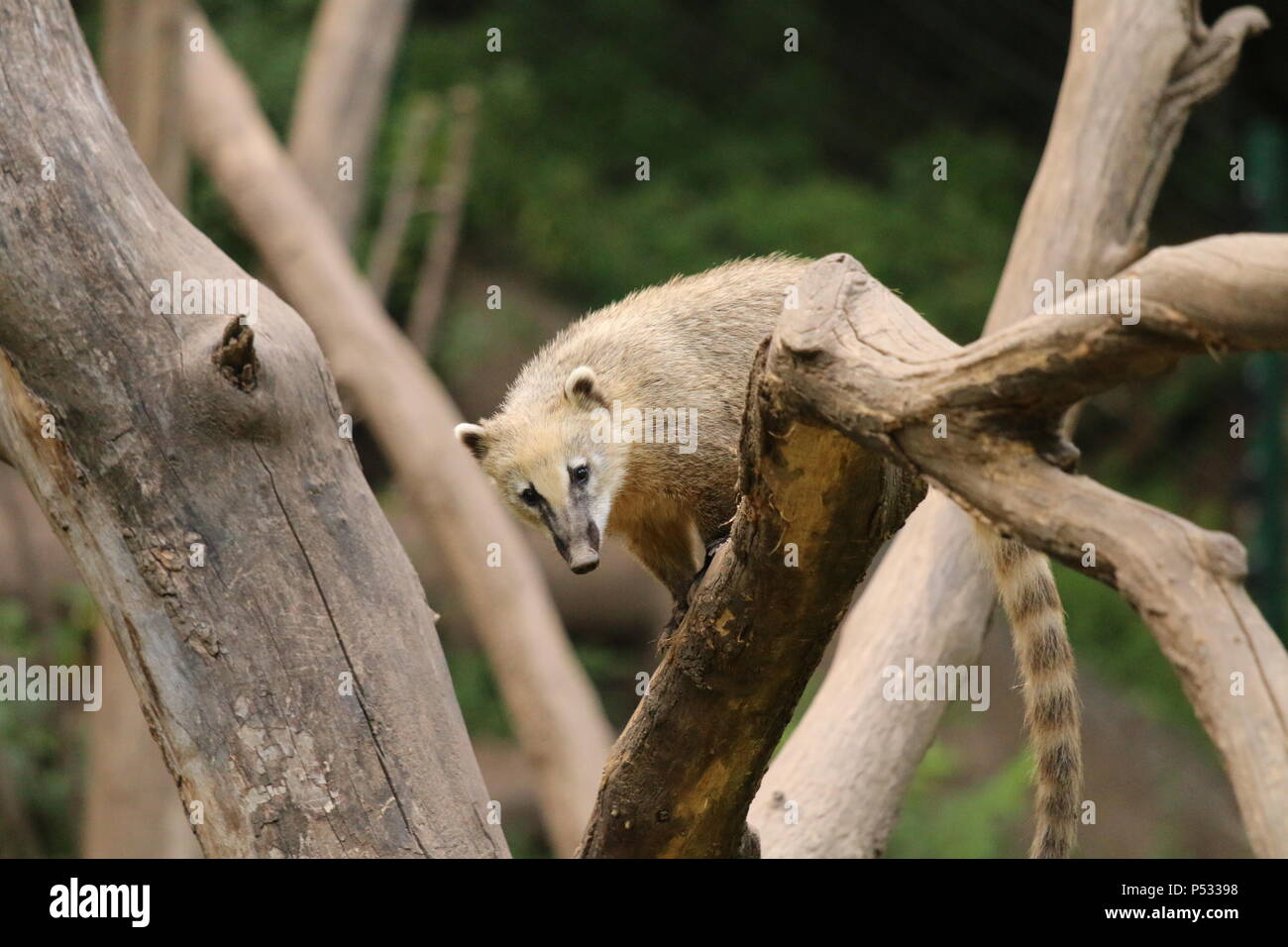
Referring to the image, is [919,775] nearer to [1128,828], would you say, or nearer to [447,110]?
[1128,828]

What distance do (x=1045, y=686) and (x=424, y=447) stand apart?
368 cm

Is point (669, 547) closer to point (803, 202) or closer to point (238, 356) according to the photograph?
point (238, 356)

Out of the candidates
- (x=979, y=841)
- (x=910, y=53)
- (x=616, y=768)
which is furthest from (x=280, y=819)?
(x=910, y=53)

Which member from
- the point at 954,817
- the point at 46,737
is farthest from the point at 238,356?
the point at 46,737

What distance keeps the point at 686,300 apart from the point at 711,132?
6556 mm

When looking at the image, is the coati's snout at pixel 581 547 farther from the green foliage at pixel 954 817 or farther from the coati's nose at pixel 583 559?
the green foliage at pixel 954 817

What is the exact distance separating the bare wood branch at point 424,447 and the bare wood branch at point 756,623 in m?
2.92

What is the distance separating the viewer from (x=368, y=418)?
21.8ft

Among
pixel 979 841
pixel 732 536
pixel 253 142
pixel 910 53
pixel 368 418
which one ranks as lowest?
pixel 979 841

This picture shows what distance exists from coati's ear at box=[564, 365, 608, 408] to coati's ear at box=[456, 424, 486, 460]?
393 mm

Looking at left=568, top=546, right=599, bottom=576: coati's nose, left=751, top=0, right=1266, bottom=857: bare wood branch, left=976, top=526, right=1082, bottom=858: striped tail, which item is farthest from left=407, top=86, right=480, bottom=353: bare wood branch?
left=976, top=526, right=1082, bottom=858: striped tail

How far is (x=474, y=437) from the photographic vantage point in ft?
14.8

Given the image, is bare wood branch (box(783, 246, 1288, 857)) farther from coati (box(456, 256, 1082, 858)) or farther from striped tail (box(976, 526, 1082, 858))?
coati (box(456, 256, 1082, 858))

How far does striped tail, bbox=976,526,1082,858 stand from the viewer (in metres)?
3.43
